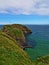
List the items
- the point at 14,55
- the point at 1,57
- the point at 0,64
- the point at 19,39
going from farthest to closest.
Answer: the point at 19,39
the point at 14,55
the point at 1,57
the point at 0,64

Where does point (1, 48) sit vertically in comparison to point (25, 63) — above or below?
above

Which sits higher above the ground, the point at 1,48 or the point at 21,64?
the point at 1,48

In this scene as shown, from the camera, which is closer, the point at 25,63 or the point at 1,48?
the point at 25,63

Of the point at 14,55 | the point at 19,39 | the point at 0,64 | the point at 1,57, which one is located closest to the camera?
the point at 0,64

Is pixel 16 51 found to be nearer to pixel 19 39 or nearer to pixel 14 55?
pixel 14 55

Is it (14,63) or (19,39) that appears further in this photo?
(19,39)

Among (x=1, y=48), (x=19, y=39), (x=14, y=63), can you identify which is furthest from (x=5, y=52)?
(x=19, y=39)

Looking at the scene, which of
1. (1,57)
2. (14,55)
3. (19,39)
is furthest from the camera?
(19,39)

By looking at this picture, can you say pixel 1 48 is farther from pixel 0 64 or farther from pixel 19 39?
pixel 19 39

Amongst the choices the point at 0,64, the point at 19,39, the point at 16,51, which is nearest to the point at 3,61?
the point at 0,64
